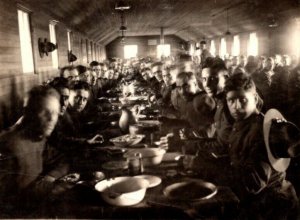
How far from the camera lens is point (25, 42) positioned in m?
6.60

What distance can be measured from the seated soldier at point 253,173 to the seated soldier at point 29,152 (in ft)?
4.34

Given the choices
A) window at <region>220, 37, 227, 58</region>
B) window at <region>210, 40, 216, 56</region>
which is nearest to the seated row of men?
window at <region>220, 37, 227, 58</region>

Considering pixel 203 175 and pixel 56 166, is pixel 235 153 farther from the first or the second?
pixel 56 166

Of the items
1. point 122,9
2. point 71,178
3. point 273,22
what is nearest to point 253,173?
point 71,178

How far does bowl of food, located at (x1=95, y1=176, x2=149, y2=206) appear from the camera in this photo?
6.66ft

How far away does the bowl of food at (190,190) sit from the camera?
2124 millimetres

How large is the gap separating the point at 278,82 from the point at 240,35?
792cm

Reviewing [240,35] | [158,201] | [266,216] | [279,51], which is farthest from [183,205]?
[240,35]

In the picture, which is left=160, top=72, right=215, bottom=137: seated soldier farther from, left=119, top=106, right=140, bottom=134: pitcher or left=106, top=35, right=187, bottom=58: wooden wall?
left=106, top=35, right=187, bottom=58: wooden wall

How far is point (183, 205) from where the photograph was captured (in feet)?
6.66

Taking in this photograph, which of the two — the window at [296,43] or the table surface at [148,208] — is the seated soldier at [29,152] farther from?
the window at [296,43]

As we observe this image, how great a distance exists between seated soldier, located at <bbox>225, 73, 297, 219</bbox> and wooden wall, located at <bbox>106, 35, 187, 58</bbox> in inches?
1036

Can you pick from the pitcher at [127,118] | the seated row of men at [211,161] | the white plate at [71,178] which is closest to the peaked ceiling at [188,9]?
the pitcher at [127,118]

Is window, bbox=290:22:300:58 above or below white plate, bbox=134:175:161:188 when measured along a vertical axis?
above
